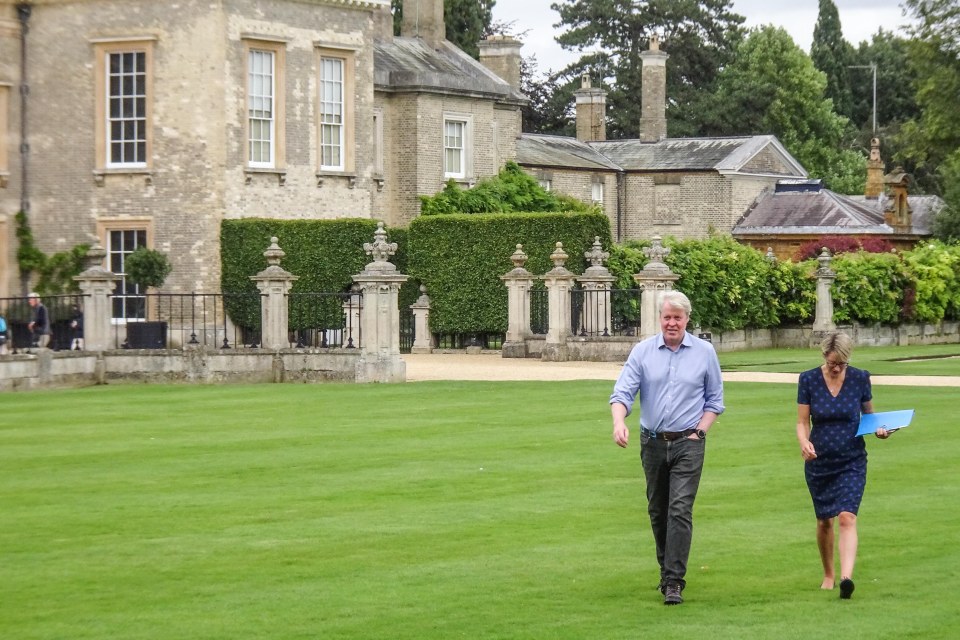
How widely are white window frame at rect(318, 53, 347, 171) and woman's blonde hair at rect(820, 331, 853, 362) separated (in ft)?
104

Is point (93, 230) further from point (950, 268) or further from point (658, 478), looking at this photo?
point (658, 478)

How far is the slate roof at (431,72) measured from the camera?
47062mm

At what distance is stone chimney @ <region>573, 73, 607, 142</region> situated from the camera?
72.2 meters

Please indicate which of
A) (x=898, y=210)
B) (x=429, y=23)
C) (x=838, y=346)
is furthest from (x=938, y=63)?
(x=898, y=210)

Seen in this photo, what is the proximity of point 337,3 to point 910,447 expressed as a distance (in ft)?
86.0

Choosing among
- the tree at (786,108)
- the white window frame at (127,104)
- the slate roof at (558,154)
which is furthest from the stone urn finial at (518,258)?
the tree at (786,108)

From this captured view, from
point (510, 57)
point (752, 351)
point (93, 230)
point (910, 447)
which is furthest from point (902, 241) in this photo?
point (910, 447)

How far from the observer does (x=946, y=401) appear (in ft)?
76.5

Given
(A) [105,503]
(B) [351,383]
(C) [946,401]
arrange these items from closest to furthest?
(A) [105,503] → (C) [946,401] → (B) [351,383]

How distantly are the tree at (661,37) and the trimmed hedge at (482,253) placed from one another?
49471mm

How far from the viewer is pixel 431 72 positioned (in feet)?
156

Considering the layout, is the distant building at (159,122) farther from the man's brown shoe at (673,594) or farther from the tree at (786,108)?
the tree at (786,108)

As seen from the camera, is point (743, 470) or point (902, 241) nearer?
point (743, 470)

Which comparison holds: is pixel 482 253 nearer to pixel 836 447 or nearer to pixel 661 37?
pixel 836 447
